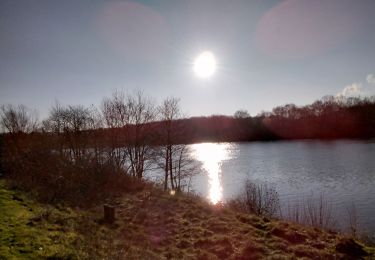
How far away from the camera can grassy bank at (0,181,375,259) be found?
767 centimetres

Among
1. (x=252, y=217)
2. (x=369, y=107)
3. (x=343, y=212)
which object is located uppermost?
(x=369, y=107)

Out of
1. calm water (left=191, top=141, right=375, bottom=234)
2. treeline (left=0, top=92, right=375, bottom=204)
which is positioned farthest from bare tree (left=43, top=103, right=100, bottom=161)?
calm water (left=191, top=141, right=375, bottom=234)

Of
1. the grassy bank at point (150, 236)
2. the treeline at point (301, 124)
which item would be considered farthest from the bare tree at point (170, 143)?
the treeline at point (301, 124)

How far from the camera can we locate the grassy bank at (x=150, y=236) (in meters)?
7.67

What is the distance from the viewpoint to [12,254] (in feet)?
21.5

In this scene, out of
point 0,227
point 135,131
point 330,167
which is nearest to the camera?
point 0,227

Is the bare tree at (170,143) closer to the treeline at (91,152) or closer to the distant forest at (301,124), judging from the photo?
the treeline at (91,152)

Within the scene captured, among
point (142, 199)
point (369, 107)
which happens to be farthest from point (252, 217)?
point (369, 107)

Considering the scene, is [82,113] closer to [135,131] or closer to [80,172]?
[135,131]

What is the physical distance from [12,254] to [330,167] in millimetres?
34870

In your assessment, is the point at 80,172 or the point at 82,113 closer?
the point at 80,172

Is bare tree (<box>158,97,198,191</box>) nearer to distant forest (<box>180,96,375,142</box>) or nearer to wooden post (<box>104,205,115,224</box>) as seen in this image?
wooden post (<box>104,205,115,224</box>)

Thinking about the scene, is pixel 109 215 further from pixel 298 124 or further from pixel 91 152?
pixel 298 124

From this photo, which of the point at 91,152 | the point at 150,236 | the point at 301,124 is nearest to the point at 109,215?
the point at 150,236
